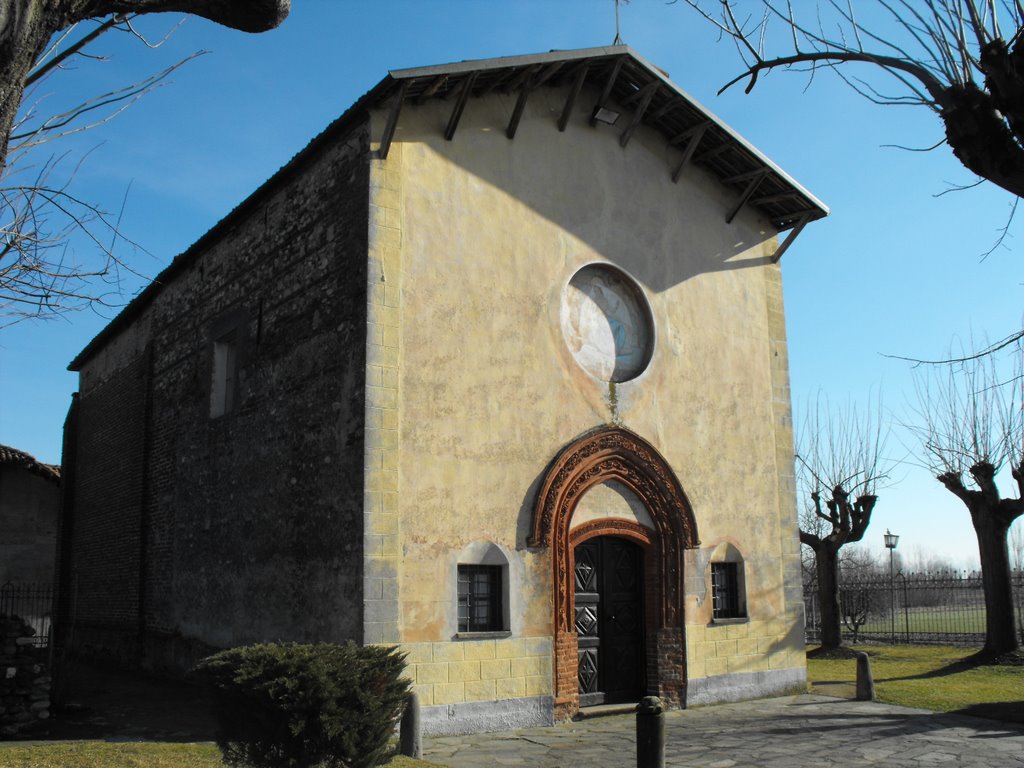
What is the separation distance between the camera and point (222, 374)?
547 inches

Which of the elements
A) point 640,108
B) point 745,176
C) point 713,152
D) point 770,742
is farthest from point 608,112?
point 770,742

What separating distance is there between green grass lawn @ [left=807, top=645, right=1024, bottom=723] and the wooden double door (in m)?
3.76

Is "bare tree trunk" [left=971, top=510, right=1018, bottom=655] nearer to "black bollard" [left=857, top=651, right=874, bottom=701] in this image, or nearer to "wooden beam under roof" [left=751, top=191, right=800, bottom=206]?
"black bollard" [left=857, top=651, right=874, bottom=701]

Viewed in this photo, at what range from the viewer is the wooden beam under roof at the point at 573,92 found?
11719mm

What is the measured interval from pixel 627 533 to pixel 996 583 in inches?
401

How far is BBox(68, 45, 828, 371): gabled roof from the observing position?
10336 millimetres

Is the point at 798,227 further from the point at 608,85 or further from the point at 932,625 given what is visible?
the point at 932,625

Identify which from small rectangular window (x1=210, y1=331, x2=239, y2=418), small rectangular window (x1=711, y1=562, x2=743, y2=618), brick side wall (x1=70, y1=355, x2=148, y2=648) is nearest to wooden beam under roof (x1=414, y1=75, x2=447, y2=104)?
small rectangular window (x1=210, y1=331, x2=239, y2=418)

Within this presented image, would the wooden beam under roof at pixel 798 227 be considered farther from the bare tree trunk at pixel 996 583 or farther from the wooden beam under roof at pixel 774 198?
the bare tree trunk at pixel 996 583

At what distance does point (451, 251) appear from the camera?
1078cm

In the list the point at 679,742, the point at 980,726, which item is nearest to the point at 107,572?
the point at 679,742

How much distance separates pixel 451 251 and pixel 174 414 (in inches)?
276

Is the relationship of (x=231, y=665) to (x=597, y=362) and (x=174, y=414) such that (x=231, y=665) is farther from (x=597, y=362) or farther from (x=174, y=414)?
(x=174, y=414)

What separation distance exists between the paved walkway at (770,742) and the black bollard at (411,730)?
0.24m
